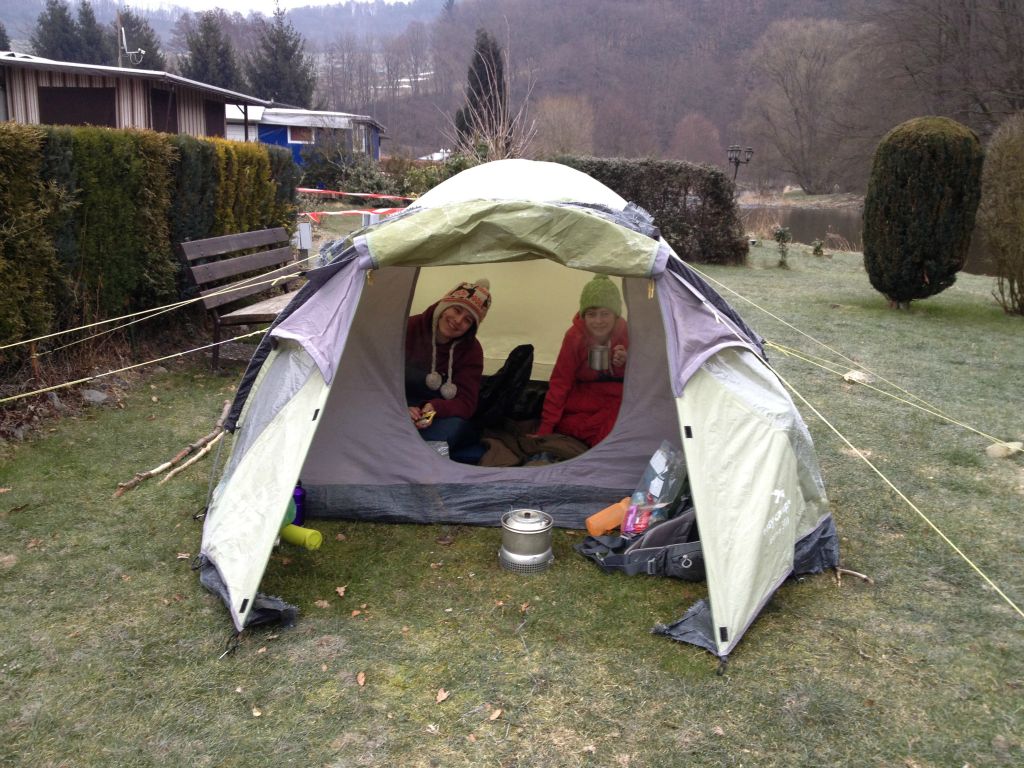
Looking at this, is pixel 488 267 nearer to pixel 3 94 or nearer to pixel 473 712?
pixel 473 712

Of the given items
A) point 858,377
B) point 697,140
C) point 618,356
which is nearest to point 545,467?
point 618,356

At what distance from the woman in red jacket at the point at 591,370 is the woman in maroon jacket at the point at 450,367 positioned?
17.1 inches

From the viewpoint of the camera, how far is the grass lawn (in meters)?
2.25

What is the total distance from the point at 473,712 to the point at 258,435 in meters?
1.36

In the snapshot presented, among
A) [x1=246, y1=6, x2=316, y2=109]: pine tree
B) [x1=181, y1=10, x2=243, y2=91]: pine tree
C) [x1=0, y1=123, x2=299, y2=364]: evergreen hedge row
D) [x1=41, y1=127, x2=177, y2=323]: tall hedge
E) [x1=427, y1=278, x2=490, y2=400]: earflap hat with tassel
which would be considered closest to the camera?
[x1=427, y1=278, x2=490, y2=400]: earflap hat with tassel

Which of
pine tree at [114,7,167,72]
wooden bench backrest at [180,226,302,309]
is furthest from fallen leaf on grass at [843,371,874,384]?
pine tree at [114,7,167,72]

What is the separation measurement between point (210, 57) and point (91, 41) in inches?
315

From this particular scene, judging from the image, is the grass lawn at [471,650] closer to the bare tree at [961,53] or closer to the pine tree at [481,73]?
the pine tree at [481,73]

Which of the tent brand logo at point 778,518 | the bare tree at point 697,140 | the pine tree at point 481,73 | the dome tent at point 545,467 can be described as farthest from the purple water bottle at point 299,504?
the bare tree at point 697,140

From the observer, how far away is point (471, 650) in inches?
106

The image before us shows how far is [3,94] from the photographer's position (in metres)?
14.5

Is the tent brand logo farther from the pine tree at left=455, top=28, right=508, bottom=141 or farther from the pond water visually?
the pine tree at left=455, top=28, right=508, bottom=141

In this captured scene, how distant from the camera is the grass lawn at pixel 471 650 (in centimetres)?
225

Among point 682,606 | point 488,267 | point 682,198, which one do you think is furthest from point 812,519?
point 682,198
